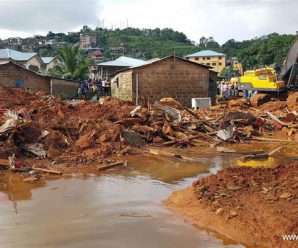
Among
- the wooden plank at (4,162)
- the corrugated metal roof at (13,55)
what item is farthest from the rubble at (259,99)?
the corrugated metal roof at (13,55)

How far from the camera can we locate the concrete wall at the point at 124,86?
2944cm

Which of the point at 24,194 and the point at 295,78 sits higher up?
the point at 295,78

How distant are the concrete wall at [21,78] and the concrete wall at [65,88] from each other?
2.04 feet

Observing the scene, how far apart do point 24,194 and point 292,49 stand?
71.3 ft

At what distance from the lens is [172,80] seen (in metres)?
29.7

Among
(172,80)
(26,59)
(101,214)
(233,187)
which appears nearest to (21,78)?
(172,80)

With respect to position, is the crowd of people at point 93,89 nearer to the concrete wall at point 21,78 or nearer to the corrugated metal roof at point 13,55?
the concrete wall at point 21,78

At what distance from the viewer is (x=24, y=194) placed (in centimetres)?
964

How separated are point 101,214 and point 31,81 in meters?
27.3

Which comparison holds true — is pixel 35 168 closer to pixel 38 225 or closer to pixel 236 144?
pixel 38 225

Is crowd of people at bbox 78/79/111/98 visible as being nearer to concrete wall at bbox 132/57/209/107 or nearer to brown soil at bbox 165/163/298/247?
concrete wall at bbox 132/57/209/107

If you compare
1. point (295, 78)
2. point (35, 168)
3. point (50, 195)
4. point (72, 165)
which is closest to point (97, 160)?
point (72, 165)

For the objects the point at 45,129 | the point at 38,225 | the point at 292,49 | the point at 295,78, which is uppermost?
the point at 292,49

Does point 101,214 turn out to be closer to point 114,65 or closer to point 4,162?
point 4,162
